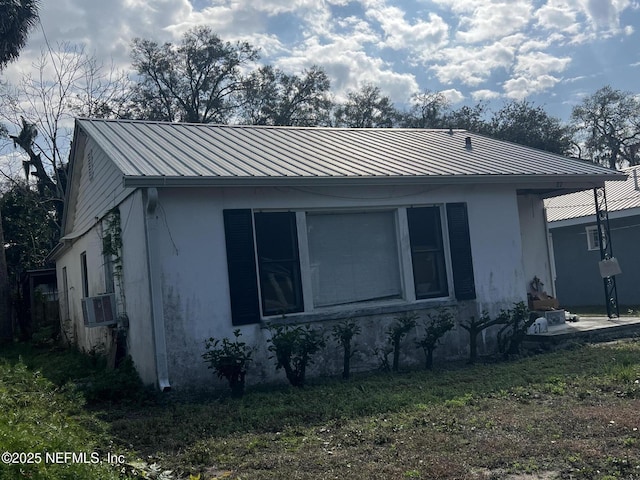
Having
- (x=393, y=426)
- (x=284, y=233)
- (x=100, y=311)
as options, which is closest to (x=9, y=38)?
(x=100, y=311)

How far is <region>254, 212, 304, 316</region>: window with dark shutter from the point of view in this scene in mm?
9828

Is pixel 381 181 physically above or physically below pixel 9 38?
below

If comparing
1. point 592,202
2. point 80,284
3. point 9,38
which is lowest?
point 80,284

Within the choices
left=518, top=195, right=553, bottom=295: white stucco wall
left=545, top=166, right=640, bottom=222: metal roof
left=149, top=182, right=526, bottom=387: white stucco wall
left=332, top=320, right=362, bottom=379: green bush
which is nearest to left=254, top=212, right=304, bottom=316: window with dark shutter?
left=149, top=182, right=526, bottom=387: white stucco wall

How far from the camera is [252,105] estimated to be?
114ft

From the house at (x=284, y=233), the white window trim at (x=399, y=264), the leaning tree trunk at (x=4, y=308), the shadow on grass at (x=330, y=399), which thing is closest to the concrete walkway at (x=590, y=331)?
the house at (x=284, y=233)

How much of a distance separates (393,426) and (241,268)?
3.68 m

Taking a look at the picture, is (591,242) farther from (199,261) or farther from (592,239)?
(199,261)

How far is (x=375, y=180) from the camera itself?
33.4ft

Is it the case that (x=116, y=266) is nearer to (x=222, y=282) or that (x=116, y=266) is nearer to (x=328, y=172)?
(x=222, y=282)

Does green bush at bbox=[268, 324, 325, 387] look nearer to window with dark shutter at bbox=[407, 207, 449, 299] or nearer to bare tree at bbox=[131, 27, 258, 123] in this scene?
window with dark shutter at bbox=[407, 207, 449, 299]

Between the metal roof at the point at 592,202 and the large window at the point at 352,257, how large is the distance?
375 inches

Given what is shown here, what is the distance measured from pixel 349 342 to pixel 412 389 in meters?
1.57

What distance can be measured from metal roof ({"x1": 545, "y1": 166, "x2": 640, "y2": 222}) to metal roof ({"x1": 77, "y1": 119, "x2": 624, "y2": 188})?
18.7 ft
